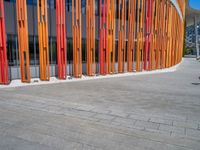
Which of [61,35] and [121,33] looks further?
[121,33]

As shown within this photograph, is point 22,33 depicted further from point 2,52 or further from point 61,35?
point 61,35

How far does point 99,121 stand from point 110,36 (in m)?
10.5

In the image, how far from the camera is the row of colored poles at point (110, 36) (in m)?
11.4

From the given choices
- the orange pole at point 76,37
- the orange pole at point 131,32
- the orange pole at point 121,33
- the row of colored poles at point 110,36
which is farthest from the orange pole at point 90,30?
the orange pole at point 131,32

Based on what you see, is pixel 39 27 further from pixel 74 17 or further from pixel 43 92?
pixel 43 92

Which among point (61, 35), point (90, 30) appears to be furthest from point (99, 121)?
point (90, 30)

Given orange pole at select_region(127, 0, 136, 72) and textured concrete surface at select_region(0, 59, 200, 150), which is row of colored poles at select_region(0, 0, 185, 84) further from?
textured concrete surface at select_region(0, 59, 200, 150)

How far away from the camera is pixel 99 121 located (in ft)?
18.2

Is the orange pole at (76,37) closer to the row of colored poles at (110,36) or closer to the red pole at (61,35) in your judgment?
the row of colored poles at (110,36)

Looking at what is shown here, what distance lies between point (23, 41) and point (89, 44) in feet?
14.9

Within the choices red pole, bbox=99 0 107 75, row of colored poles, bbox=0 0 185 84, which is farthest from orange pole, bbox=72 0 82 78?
→ red pole, bbox=99 0 107 75

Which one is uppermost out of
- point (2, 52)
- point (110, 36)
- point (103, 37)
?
point (110, 36)

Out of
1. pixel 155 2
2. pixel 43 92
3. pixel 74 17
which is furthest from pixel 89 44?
pixel 155 2

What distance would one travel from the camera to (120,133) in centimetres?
479
